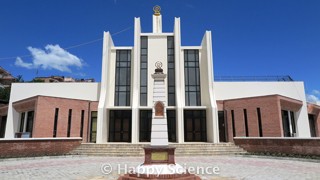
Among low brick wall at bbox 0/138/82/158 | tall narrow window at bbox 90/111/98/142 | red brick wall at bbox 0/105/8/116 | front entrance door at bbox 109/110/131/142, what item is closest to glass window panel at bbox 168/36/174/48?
front entrance door at bbox 109/110/131/142

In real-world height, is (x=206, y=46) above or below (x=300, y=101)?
above

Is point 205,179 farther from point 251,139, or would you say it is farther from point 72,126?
point 72,126

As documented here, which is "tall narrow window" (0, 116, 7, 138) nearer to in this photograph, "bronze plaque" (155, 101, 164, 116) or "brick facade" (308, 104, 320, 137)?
"bronze plaque" (155, 101, 164, 116)

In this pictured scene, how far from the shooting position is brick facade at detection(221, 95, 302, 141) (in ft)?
64.0

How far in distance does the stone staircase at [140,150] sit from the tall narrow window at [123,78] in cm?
692

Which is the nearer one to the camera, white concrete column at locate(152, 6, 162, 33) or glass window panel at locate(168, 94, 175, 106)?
glass window panel at locate(168, 94, 175, 106)

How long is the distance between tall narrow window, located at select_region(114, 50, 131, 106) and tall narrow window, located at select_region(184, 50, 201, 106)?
5.93 metres

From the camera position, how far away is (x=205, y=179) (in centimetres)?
805

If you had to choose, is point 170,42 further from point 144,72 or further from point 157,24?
point 144,72

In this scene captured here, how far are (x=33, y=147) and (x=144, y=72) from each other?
12.4m

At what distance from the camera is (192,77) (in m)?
24.4

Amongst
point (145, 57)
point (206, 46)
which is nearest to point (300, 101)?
point (206, 46)

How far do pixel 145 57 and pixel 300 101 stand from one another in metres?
16.2

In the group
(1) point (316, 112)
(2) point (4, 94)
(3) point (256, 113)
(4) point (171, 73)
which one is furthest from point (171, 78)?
(2) point (4, 94)
